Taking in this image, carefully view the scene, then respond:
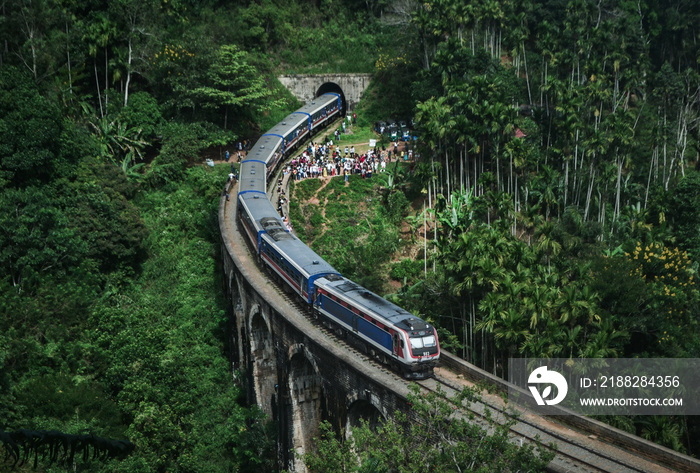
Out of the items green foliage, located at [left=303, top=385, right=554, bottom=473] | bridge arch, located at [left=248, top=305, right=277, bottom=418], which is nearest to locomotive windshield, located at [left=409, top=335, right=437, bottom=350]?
green foliage, located at [left=303, top=385, right=554, bottom=473]

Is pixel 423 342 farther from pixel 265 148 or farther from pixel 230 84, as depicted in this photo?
pixel 230 84

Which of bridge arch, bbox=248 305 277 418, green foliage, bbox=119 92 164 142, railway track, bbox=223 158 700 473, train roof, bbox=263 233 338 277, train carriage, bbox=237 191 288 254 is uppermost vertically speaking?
green foliage, bbox=119 92 164 142

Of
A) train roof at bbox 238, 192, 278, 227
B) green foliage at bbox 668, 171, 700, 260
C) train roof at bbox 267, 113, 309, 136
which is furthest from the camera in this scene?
train roof at bbox 267, 113, 309, 136

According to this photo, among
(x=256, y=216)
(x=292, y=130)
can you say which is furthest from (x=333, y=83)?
(x=256, y=216)

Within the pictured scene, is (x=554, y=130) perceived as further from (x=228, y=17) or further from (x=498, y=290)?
(x=228, y=17)

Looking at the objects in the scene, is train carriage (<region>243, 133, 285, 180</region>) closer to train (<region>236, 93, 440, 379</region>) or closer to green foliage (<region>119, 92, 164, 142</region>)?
train (<region>236, 93, 440, 379</region>)

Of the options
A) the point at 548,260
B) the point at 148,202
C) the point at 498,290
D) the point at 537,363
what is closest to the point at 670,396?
the point at 537,363
